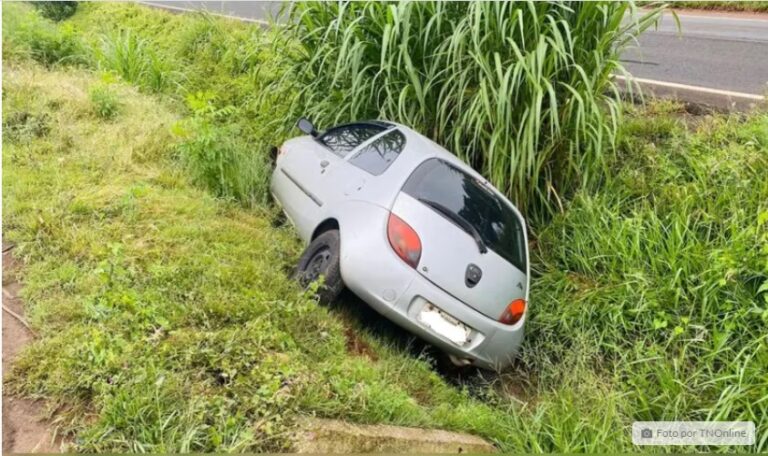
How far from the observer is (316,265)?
149 inches

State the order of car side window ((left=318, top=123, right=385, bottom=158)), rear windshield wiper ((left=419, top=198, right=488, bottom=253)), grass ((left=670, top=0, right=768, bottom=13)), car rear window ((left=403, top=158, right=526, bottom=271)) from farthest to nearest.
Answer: grass ((left=670, top=0, right=768, bottom=13)), car side window ((left=318, top=123, right=385, bottom=158)), car rear window ((left=403, top=158, right=526, bottom=271)), rear windshield wiper ((left=419, top=198, right=488, bottom=253))

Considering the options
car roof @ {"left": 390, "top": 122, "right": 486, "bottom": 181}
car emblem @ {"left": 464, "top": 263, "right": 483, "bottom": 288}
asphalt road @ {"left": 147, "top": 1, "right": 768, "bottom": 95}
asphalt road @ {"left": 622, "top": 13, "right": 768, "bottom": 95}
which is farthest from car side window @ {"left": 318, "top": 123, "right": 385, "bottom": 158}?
asphalt road @ {"left": 622, "top": 13, "right": 768, "bottom": 95}

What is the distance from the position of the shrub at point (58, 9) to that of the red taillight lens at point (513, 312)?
10979 mm

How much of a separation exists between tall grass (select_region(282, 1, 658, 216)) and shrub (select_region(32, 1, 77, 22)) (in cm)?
852

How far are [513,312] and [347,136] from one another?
6.42 ft

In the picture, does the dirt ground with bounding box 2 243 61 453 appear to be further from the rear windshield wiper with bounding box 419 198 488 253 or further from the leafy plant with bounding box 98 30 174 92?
the leafy plant with bounding box 98 30 174 92

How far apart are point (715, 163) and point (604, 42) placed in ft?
4.18

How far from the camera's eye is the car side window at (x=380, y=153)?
403 cm

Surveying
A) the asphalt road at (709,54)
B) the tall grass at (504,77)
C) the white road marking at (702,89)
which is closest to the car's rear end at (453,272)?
the tall grass at (504,77)

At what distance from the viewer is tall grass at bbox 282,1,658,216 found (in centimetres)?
437

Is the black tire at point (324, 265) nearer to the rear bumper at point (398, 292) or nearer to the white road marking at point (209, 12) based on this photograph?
the rear bumper at point (398, 292)

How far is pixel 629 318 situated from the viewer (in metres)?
3.85

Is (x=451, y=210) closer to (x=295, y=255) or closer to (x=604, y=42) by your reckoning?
(x=295, y=255)

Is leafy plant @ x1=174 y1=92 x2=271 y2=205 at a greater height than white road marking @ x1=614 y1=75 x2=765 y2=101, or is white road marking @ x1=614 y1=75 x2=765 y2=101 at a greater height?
white road marking @ x1=614 y1=75 x2=765 y2=101
